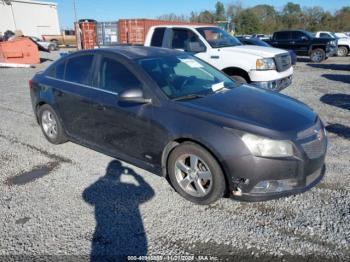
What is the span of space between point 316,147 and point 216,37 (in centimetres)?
563

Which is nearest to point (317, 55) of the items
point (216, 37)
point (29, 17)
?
point (216, 37)

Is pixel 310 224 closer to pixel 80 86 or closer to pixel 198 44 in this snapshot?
pixel 80 86

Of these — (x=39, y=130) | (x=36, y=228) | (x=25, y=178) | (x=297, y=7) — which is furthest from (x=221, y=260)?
(x=297, y=7)

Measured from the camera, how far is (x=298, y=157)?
2.91 metres

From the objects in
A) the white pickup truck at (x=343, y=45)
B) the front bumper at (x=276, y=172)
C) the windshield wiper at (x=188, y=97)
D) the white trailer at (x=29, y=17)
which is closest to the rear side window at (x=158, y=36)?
the windshield wiper at (x=188, y=97)

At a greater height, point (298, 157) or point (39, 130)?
point (298, 157)

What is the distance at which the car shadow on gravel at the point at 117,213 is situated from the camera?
2.69 m

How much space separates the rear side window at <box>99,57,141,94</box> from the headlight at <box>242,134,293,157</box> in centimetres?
148

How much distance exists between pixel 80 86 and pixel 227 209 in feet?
8.59

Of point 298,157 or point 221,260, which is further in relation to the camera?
point 298,157

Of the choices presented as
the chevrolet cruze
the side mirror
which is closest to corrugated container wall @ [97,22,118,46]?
the chevrolet cruze

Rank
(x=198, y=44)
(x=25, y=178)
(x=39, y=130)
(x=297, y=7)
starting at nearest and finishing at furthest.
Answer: (x=25, y=178) → (x=39, y=130) → (x=198, y=44) → (x=297, y=7)

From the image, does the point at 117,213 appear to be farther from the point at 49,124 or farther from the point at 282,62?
the point at 282,62

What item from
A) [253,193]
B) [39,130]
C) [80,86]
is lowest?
[39,130]
